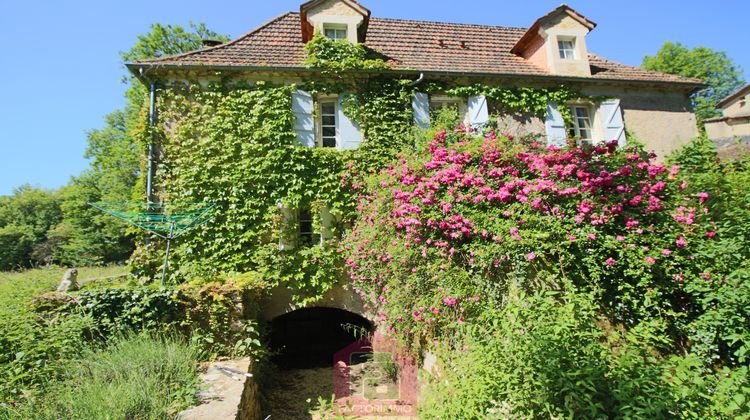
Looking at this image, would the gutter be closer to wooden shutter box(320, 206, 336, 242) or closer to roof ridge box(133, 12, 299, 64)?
roof ridge box(133, 12, 299, 64)

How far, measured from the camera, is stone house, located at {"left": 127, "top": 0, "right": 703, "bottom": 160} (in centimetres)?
769

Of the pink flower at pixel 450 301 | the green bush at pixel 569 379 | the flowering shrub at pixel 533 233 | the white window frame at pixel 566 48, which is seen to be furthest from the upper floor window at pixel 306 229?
the white window frame at pixel 566 48

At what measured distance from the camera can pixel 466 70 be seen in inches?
329

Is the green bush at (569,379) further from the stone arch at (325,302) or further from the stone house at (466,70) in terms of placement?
the stone house at (466,70)

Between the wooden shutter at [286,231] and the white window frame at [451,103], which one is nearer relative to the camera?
the wooden shutter at [286,231]

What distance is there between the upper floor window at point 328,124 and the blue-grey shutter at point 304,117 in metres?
0.37

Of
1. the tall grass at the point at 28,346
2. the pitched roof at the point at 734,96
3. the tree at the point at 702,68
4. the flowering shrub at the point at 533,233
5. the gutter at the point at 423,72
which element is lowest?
the tall grass at the point at 28,346

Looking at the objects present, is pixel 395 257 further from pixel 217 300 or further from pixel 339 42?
pixel 339 42

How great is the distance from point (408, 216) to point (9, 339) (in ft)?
14.9

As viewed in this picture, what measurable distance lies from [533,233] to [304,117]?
5390mm

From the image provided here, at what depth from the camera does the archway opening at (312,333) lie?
9.15 meters

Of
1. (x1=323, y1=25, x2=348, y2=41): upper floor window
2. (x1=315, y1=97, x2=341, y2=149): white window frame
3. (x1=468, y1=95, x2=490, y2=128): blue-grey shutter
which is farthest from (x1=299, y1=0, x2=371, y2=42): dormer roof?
(x1=468, y1=95, x2=490, y2=128): blue-grey shutter

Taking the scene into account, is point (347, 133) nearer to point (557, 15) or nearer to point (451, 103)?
point (451, 103)

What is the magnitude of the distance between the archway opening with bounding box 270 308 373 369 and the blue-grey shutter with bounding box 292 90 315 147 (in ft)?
14.9
